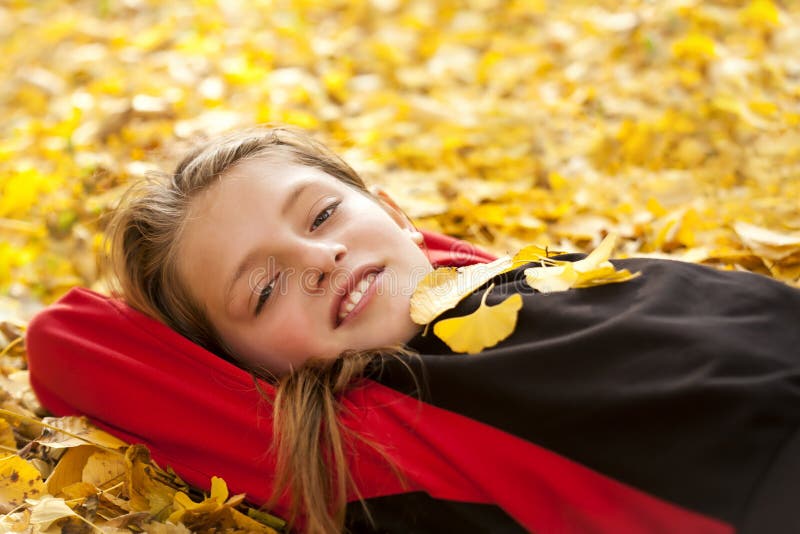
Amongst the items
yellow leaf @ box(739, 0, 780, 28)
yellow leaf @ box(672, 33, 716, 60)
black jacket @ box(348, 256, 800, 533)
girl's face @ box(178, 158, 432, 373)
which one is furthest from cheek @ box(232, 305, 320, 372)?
yellow leaf @ box(739, 0, 780, 28)

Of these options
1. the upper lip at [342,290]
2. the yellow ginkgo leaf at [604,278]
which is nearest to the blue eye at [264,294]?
the upper lip at [342,290]

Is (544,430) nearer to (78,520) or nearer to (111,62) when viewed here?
(78,520)

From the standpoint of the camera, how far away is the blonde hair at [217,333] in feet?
3.79

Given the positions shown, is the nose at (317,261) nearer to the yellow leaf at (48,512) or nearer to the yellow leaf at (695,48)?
the yellow leaf at (48,512)

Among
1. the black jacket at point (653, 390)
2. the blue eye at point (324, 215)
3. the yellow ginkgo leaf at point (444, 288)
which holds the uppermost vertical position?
the blue eye at point (324, 215)

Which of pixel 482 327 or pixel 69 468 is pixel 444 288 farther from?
pixel 69 468

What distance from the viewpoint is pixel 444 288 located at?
1.27 meters

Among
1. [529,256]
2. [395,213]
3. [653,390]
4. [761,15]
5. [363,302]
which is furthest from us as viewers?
[761,15]

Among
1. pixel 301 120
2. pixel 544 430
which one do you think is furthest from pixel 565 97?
pixel 544 430

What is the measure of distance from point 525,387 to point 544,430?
6 centimetres

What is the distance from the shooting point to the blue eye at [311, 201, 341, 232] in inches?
52.0

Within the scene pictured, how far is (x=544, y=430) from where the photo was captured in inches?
42.3

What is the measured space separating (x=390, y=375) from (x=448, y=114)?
4.98 feet

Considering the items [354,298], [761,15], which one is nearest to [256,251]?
[354,298]
